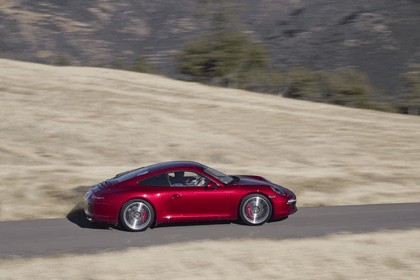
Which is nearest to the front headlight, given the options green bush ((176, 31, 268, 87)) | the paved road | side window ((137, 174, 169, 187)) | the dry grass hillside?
the paved road

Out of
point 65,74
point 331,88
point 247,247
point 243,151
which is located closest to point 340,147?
point 243,151

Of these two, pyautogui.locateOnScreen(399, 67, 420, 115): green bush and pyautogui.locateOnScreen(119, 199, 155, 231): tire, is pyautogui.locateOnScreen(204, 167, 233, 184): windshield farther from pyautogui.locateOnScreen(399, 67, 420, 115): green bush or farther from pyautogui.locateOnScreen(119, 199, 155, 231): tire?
pyautogui.locateOnScreen(399, 67, 420, 115): green bush

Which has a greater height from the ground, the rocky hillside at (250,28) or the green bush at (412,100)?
the rocky hillside at (250,28)

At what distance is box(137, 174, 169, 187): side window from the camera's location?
12.7 metres

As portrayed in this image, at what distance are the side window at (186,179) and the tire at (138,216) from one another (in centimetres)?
60

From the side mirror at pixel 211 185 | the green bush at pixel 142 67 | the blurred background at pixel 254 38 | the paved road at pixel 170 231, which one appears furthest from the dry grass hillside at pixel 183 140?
the green bush at pixel 142 67

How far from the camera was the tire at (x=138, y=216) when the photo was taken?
12.5m

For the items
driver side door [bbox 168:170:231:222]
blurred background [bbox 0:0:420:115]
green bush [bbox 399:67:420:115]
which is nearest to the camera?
driver side door [bbox 168:170:231:222]

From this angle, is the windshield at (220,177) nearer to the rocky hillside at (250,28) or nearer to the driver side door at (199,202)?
the driver side door at (199,202)

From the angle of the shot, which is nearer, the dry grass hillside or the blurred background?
the dry grass hillside

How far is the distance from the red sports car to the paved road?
0.65ft

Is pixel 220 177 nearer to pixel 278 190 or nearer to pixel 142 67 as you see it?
pixel 278 190

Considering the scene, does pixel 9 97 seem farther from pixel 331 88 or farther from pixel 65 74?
pixel 331 88

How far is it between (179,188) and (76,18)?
234 ft
